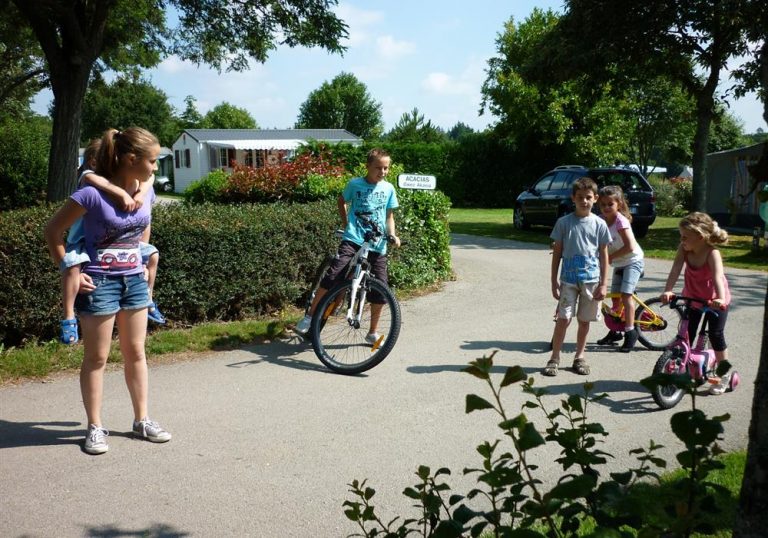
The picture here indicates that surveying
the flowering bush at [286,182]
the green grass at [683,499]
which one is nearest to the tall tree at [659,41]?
the flowering bush at [286,182]

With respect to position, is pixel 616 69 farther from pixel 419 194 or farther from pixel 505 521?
pixel 505 521

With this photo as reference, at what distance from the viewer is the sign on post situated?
9.68 m

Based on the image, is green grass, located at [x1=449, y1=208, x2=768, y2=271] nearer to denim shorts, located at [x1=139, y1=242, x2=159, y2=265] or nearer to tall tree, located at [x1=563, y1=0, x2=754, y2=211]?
tall tree, located at [x1=563, y1=0, x2=754, y2=211]

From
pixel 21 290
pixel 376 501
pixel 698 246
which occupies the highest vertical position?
pixel 698 246

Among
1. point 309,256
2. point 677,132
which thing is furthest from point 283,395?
point 677,132

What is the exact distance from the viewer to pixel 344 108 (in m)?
86.4

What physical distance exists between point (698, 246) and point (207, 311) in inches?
193

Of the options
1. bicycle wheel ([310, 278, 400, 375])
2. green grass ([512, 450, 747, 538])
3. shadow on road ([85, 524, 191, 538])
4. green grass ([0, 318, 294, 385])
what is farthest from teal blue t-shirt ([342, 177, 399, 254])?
shadow on road ([85, 524, 191, 538])

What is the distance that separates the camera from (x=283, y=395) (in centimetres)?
554

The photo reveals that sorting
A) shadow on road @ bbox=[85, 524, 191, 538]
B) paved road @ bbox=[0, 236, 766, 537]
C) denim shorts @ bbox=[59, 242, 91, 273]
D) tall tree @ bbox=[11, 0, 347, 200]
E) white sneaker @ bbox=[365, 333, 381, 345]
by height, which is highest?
tall tree @ bbox=[11, 0, 347, 200]

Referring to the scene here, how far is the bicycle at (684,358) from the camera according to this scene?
5.25 metres

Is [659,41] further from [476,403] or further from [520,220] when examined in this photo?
[476,403]

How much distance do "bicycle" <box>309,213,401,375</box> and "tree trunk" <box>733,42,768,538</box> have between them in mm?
4344

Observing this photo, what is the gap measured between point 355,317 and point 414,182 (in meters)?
3.77
